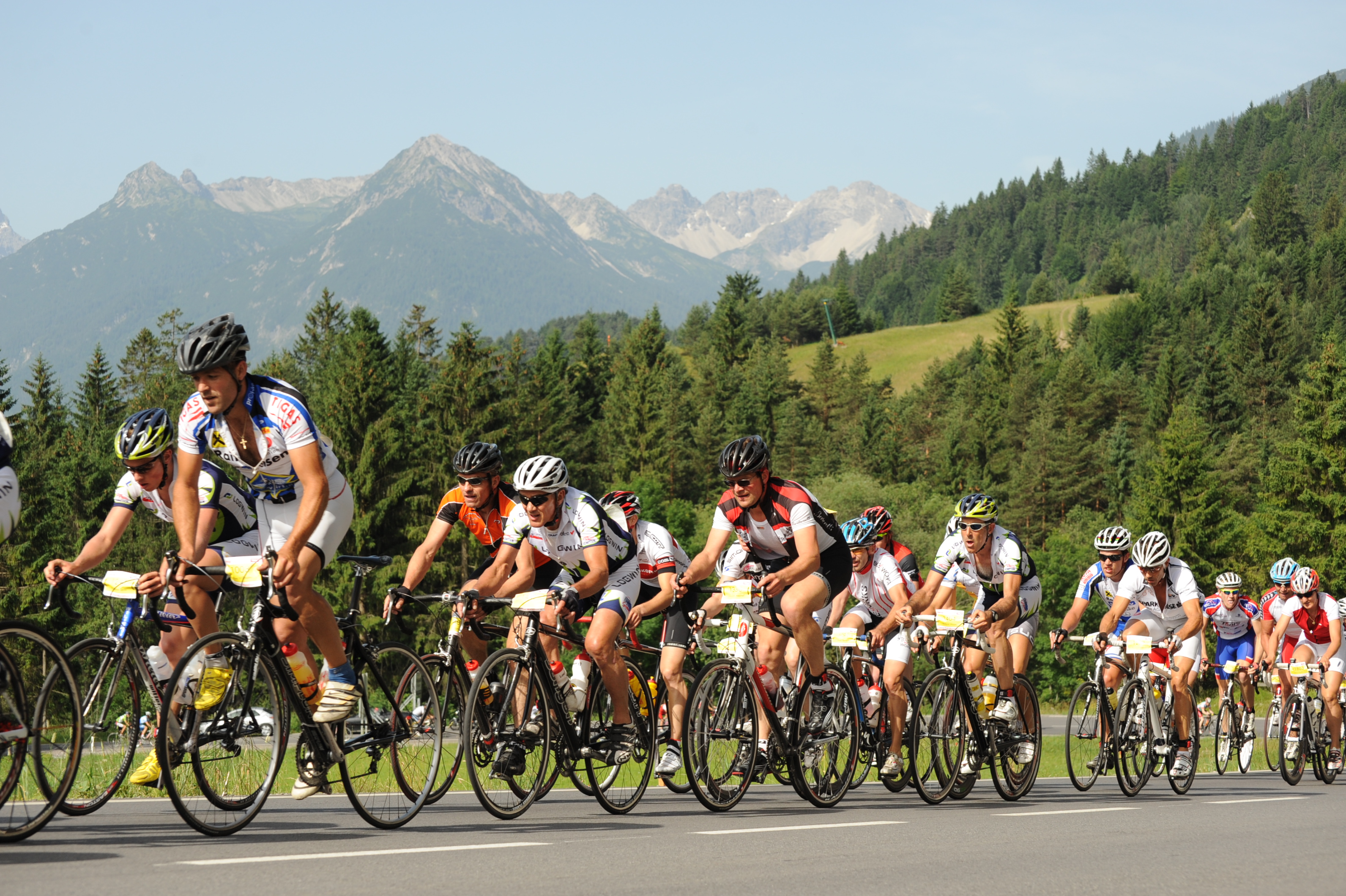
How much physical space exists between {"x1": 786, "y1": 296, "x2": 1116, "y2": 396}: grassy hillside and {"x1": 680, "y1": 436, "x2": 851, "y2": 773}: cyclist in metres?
161

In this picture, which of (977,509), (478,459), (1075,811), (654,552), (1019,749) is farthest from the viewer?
(977,509)

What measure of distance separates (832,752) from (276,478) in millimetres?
4679

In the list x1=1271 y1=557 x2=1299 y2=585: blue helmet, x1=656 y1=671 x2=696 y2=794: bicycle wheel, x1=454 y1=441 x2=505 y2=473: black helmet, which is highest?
x1=454 y1=441 x2=505 y2=473: black helmet

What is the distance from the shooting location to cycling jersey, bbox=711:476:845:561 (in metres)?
9.34

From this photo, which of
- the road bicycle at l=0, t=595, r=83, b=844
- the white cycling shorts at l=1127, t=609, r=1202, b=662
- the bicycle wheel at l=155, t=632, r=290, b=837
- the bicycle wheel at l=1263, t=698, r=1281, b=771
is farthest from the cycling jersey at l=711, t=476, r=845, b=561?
the bicycle wheel at l=1263, t=698, r=1281, b=771

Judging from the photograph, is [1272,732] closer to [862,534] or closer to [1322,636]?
[1322,636]

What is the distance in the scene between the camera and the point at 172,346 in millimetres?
96000

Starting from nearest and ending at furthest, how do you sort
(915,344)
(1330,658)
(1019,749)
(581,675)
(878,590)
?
(581,675) → (1019,749) → (878,590) → (1330,658) → (915,344)

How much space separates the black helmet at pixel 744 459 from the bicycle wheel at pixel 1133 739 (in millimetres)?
4791

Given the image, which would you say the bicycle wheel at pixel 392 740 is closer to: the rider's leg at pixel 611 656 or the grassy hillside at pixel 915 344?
the rider's leg at pixel 611 656

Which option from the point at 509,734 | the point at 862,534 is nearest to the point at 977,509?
the point at 862,534

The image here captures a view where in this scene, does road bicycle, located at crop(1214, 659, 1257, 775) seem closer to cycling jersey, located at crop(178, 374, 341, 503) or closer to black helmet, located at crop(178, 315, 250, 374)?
cycling jersey, located at crop(178, 374, 341, 503)

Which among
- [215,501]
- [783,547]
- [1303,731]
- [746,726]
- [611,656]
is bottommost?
[1303,731]

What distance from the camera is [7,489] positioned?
7004 millimetres
